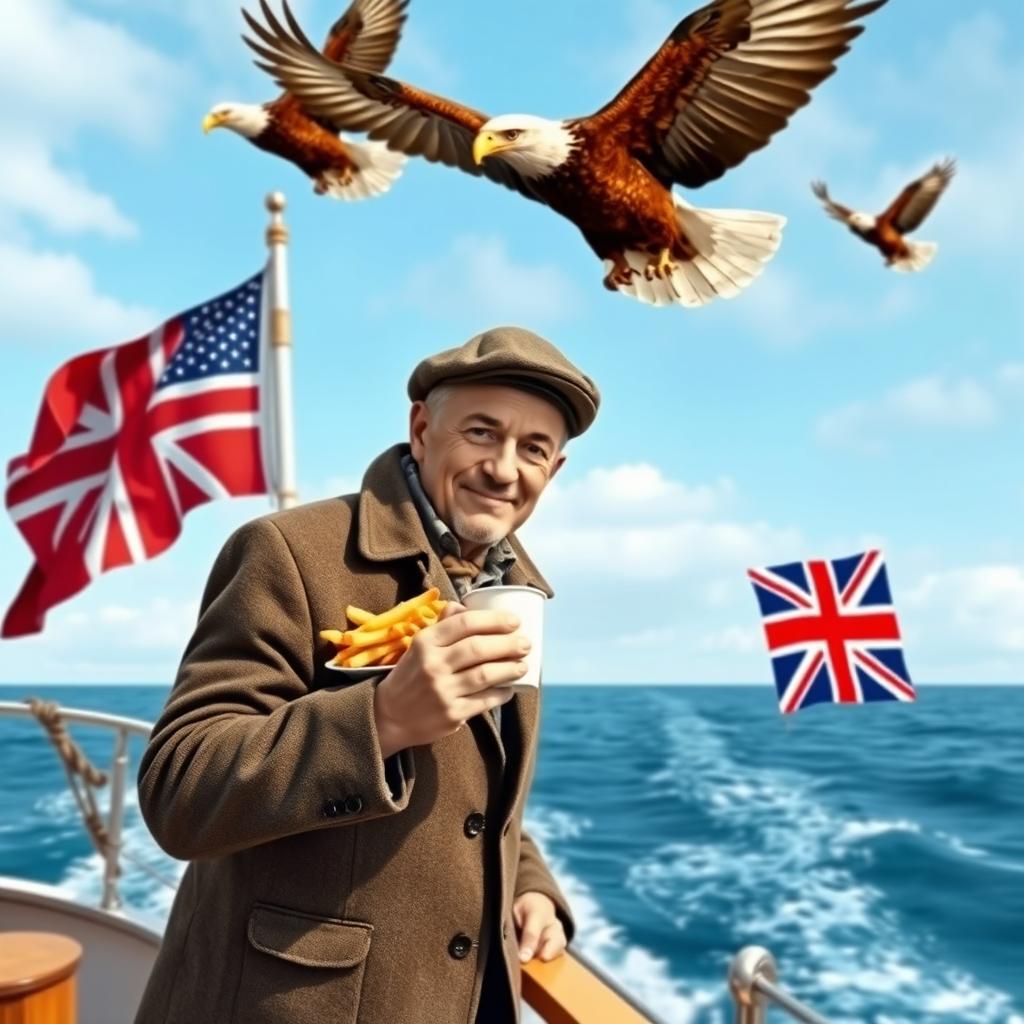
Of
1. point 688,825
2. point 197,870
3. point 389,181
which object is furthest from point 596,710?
point 197,870

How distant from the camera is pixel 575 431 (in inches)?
51.4

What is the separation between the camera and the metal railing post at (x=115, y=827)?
299 cm

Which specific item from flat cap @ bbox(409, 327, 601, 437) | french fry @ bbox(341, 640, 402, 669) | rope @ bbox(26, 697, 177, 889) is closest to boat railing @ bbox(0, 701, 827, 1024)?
french fry @ bbox(341, 640, 402, 669)

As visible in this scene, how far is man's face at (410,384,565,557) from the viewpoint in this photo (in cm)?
119

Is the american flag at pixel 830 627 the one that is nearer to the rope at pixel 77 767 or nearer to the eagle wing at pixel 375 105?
the eagle wing at pixel 375 105

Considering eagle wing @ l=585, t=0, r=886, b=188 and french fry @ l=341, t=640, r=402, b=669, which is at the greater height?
eagle wing @ l=585, t=0, r=886, b=188

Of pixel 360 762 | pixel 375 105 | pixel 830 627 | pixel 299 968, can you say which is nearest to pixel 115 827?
pixel 299 968

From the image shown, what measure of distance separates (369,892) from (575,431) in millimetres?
592

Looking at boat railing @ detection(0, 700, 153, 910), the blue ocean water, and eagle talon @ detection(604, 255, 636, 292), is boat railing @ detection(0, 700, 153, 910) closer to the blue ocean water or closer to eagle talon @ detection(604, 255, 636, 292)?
the blue ocean water

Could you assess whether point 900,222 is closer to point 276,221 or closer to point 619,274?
point 619,274

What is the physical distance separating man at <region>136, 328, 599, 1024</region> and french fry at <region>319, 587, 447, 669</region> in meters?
0.05

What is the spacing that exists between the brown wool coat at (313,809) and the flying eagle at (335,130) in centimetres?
578

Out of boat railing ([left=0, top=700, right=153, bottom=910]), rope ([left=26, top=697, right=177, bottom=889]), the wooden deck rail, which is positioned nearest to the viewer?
the wooden deck rail

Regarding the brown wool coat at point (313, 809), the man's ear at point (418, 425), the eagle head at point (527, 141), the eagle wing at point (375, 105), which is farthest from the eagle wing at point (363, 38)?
the brown wool coat at point (313, 809)
